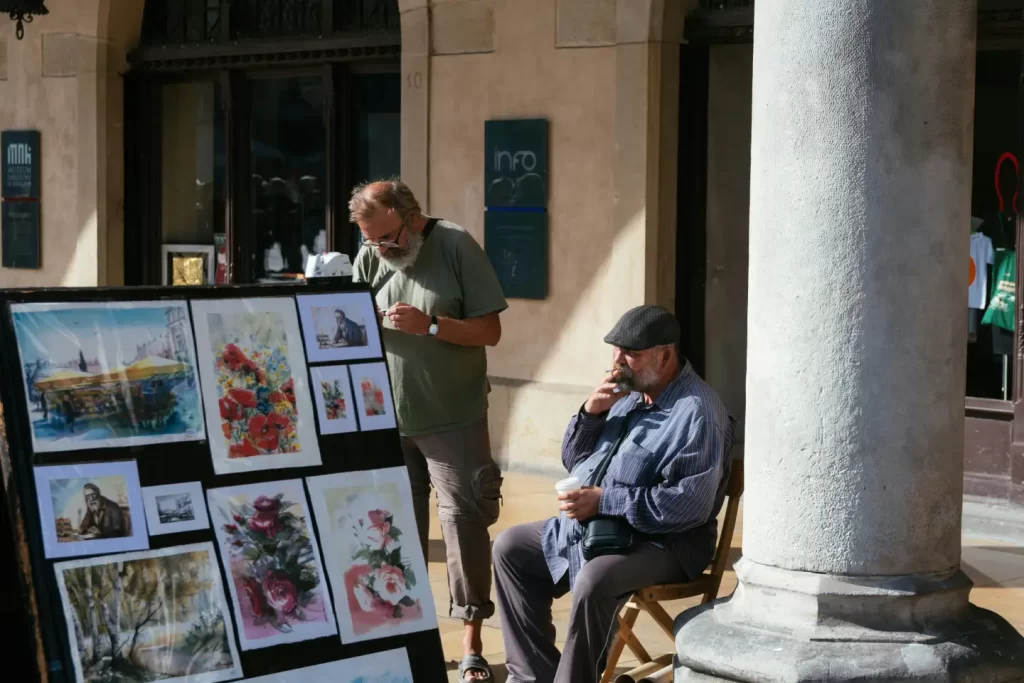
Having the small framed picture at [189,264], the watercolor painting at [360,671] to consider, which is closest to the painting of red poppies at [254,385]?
the watercolor painting at [360,671]

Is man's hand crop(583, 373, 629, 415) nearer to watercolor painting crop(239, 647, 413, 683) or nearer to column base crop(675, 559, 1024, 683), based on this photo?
column base crop(675, 559, 1024, 683)

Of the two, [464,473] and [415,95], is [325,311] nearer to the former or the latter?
[464,473]

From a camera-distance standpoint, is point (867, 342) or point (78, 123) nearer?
point (867, 342)

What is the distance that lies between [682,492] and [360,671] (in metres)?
1.16

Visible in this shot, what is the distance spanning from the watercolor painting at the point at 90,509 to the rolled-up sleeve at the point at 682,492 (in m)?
1.57

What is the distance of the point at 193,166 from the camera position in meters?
12.8

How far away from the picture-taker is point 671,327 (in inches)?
194

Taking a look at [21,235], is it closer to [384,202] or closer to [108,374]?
[384,202]

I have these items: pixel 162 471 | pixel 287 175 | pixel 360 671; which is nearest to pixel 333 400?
pixel 162 471

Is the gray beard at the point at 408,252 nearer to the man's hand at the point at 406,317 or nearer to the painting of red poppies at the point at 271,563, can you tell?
the man's hand at the point at 406,317

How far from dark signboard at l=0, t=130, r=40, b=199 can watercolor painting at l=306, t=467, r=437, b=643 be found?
31.9 ft

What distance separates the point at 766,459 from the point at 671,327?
717 millimetres

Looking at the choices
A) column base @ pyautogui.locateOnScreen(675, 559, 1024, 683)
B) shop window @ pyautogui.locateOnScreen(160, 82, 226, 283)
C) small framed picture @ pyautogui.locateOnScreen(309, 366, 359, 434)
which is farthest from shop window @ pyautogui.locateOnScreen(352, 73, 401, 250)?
column base @ pyautogui.locateOnScreen(675, 559, 1024, 683)

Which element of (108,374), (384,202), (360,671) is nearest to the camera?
(108,374)
